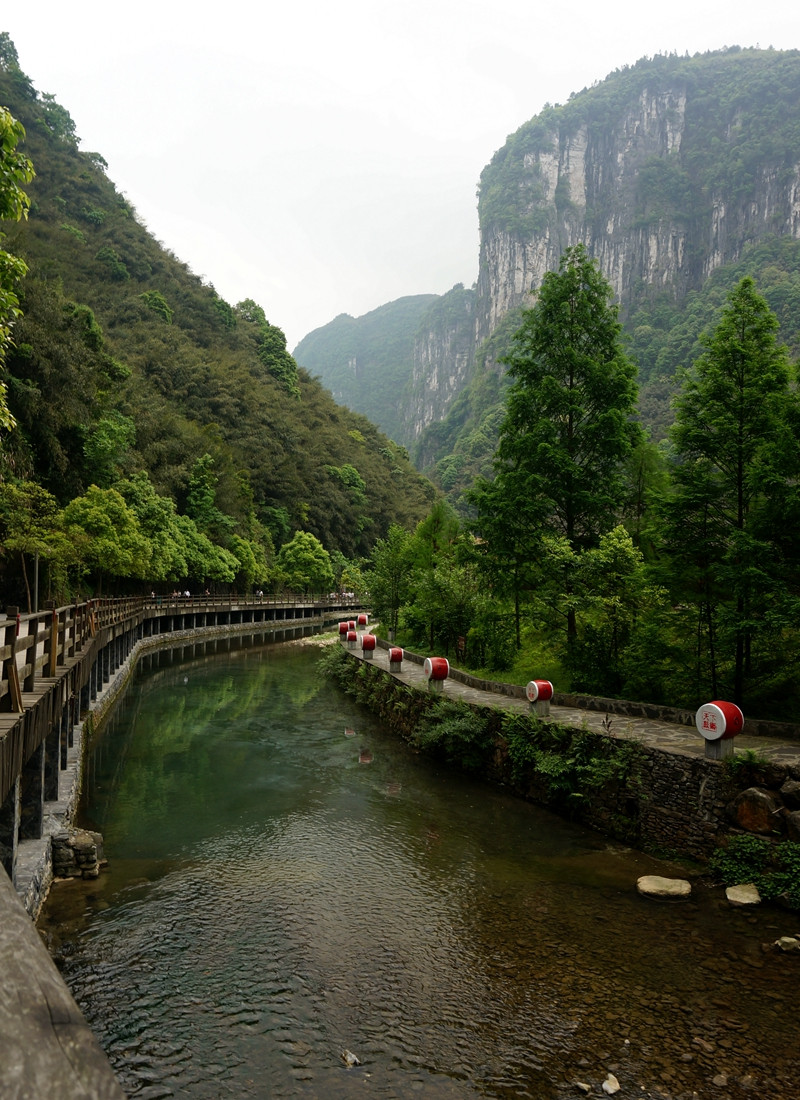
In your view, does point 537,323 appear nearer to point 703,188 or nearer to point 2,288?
point 2,288

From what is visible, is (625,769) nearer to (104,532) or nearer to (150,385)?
(104,532)

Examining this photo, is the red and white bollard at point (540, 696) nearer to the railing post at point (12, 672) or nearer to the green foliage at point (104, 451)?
the railing post at point (12, 672)

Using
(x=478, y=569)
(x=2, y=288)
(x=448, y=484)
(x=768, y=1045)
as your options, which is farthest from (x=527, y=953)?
(x=448, y=484)

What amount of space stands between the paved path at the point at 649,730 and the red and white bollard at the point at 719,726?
414mm

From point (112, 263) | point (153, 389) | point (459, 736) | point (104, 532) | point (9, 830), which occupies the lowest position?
point (459, 736)

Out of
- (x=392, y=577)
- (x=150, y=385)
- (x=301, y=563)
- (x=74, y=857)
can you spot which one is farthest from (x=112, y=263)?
(x=74, y=857)

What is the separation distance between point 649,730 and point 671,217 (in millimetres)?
189918

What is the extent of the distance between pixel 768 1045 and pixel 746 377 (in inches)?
438

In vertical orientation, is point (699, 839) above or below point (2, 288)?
below

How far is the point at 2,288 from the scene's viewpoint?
9352mm

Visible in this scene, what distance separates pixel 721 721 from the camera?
984cm

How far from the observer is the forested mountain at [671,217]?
145875 mm

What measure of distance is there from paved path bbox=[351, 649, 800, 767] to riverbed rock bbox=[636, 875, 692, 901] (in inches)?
74.0

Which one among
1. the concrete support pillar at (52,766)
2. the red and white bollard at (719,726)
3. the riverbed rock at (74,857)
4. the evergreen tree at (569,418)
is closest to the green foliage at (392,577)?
the evergreen tree at (569,418)
